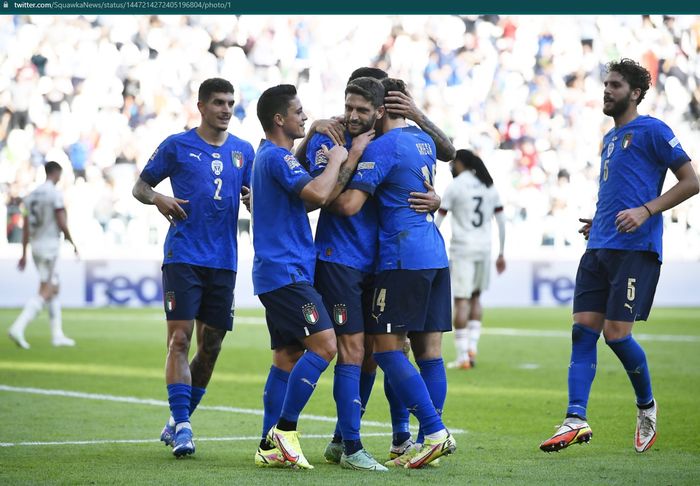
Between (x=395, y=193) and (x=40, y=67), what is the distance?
2207 centimetres

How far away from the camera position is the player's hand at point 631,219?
6.71 m

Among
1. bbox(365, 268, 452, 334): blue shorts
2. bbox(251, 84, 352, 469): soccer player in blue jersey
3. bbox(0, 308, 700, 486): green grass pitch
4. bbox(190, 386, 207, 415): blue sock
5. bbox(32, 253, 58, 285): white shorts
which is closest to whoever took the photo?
bbox(0, 308, 700, 486): green grass pitch

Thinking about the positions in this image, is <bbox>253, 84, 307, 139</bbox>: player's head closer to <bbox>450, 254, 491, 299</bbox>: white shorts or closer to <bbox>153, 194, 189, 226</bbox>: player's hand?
<bbox>153, 194, 189, 226</bbox>: player's hand

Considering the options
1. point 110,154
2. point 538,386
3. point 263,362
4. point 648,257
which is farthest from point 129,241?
point 648,257

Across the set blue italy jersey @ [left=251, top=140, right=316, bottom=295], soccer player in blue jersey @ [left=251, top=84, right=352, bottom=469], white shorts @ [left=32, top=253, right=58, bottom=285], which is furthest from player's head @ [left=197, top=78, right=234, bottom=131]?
white shorts @ [left=32, top=253, right=58, bottom=285]

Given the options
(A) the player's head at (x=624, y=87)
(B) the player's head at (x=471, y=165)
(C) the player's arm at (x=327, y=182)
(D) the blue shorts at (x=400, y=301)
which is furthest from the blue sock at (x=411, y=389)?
(B) the player's head at (x=471, y=165)

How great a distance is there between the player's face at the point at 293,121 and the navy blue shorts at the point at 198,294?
117cm

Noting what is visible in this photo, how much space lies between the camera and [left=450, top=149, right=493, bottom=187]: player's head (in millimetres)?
13562

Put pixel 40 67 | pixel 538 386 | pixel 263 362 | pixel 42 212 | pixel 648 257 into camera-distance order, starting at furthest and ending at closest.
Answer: pixel 40 67 → pixel 42 212 → pixel 263 362 → pixel 538 386 → pixel 648 257

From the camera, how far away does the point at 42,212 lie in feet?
53.4

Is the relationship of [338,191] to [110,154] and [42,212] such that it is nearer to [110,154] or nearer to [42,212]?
[42,212]

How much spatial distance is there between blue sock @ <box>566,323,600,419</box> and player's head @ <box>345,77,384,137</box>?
1931mm

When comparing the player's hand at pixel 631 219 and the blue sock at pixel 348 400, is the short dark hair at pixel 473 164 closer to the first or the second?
the player's hand at pixel 631 219

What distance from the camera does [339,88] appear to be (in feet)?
→ 89.7
